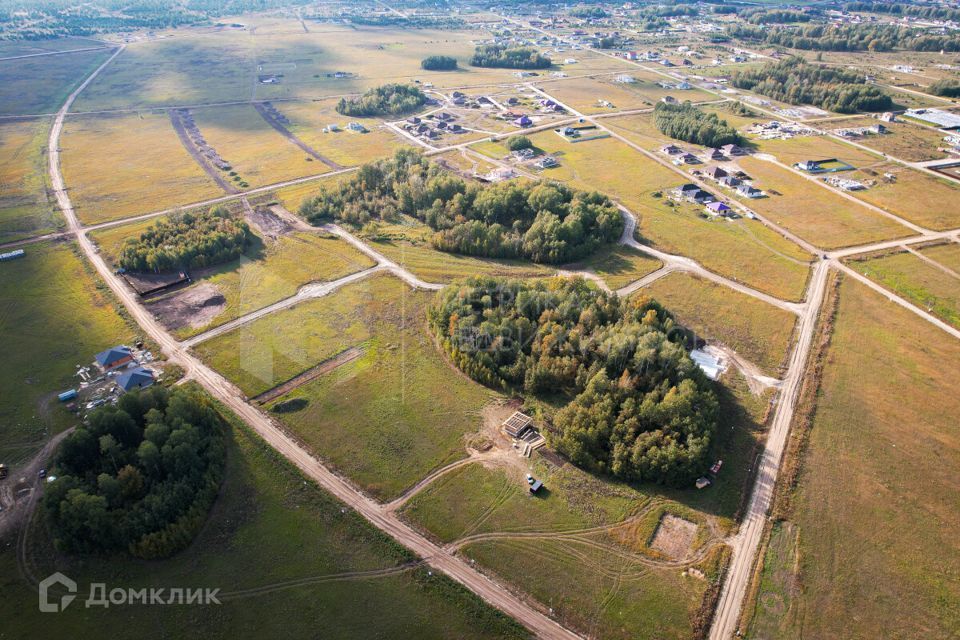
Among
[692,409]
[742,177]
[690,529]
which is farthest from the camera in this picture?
[742,177]

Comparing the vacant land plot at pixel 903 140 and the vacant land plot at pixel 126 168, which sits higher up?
the vacant land plot at pixel 903 140

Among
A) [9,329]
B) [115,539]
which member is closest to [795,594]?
[115,539]

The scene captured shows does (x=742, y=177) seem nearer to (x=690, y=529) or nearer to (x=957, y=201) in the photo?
(x=957, y=201)

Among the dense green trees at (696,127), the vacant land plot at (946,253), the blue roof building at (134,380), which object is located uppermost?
the dense green trees at (696,127)

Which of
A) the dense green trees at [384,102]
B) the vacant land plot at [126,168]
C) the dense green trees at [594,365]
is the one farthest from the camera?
the dense green trees at [384,102]

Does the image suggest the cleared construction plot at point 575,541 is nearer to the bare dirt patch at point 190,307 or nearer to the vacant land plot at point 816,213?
the bare dirt patch at point 190,307

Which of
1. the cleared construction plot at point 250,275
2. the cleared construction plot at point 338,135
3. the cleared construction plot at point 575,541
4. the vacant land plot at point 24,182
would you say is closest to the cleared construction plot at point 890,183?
the cleared construction plot at point 575,541

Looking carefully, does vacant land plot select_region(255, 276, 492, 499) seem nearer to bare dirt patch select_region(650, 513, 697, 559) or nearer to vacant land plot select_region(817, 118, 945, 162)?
bare dirt patch select_region(650, 513, 697, 559)
